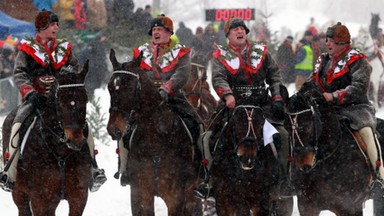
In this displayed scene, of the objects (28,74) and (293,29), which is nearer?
(28,74)

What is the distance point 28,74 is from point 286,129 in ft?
10.7

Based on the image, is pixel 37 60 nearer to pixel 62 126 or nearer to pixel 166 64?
pixel 62 126

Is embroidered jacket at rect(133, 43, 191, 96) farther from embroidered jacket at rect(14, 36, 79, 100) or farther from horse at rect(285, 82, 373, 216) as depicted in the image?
horse at rect(285, 82, 373, 216)

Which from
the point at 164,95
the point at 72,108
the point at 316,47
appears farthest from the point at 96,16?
the point at 72,108

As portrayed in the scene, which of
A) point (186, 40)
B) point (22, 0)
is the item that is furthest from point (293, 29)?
point (22, 0)

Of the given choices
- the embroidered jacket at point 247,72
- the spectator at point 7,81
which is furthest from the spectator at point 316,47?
the embroidered jacket at point 247,72

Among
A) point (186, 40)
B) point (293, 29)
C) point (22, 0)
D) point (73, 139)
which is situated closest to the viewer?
point (73, 139)

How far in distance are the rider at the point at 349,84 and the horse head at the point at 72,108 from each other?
2858 mm

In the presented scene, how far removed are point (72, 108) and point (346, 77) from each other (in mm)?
3469

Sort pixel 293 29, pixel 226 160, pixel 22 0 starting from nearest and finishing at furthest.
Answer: pixel 226 160, pixel 22 0, pixel 293 29

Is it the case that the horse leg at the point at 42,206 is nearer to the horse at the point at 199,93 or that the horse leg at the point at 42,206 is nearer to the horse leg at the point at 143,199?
the horse leg at the point at 143,199

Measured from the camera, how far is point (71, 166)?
9.17m

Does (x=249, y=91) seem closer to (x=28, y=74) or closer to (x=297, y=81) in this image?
(x=28, y=74)

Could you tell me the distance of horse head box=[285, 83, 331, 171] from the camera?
8625 millimetres
